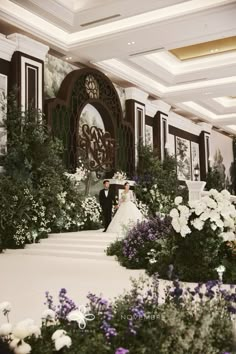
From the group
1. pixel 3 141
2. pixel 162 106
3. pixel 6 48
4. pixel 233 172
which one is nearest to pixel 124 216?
pixel 3 141

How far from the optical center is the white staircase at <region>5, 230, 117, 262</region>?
8211 millimetres

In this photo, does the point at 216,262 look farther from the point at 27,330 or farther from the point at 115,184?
the point at 115,184

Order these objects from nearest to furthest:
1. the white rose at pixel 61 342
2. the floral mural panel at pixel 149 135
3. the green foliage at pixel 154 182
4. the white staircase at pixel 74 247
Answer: the white rose at pixel 61 342, the white staircase at pixel 74 247, the green foliage at pixel 154 182, the floral mural panel at pixel 149 135

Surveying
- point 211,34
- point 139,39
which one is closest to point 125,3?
point 139,39

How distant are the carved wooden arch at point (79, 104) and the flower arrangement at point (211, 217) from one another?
6.57m

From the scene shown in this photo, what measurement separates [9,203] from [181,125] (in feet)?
37.6

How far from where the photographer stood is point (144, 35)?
10.6 metres

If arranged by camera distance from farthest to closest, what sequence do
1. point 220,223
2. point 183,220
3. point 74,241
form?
point 74,241 < point 183,220 < point 220,223

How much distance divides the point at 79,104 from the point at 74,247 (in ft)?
16.9

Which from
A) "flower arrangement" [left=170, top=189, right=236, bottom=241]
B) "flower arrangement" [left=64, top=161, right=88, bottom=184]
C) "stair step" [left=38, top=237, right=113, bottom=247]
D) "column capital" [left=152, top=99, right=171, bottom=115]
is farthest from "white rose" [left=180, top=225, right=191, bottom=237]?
"column capital" [left=152, top=99, right=171, bottom=115]

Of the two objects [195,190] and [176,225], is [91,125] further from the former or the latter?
[176,225]

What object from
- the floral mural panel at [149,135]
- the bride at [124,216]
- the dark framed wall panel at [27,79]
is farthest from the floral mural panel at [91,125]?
the floral mural panel at [149,135]

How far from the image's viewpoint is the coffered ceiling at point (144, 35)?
9617 mm

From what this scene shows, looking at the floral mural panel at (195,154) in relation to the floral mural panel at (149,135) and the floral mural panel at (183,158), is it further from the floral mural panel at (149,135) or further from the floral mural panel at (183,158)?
the floral mural panel at (149,135)
